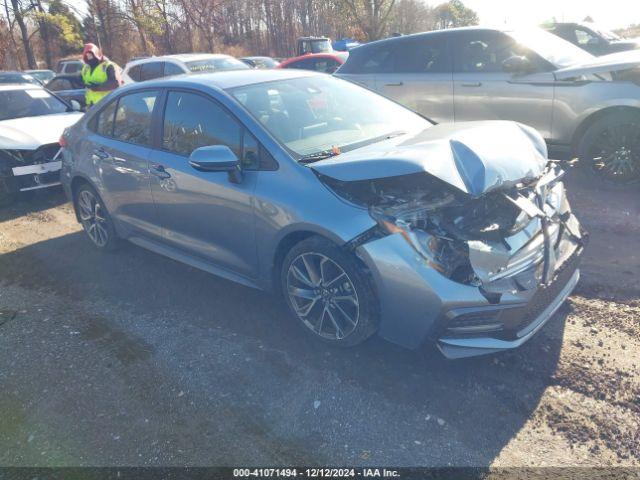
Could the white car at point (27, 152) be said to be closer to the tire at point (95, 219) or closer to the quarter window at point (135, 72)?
the tire at point (95, 219)

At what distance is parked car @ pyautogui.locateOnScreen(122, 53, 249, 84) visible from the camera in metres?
11.0

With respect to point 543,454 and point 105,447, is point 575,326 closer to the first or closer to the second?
point 543,454

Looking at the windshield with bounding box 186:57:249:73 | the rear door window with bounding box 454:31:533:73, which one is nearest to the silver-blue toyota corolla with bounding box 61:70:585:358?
the rear door window with bounding box 454:31:533:73

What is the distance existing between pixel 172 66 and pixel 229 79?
758 cm

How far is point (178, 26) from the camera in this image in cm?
3359

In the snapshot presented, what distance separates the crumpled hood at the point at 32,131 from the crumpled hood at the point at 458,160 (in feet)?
18.3

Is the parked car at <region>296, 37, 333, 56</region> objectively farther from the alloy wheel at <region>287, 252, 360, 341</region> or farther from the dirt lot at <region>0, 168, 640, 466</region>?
the alloy wheel at <region>287, 252, 360, 341</region>

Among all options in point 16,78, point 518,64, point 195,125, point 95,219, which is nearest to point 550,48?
point 518,64

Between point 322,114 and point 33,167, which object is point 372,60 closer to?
point 322,114

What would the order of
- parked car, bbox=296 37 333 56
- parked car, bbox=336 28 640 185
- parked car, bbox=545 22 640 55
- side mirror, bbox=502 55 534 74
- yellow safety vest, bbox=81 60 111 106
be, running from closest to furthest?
parked car, bbox=336 28 640 185 < side mirror, bbox=502 55 534 74 < yellow safety vest, bbox=81 60 111 106 < parked car, bbox=545 22 640 55 < parked car, bbox=296 37 333 56

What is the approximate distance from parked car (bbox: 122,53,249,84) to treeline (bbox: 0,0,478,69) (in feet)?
56.9

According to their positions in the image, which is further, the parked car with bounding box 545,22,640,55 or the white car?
the parked car with bounding box 545,22,640,55

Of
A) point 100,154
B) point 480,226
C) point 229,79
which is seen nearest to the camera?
point 480,226

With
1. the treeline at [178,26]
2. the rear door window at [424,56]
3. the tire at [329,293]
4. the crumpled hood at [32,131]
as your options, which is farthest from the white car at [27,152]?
the treeline at [178,26]
